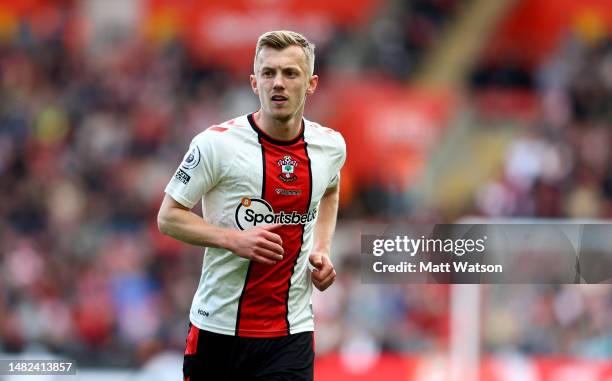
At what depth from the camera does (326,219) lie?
565 centimetres

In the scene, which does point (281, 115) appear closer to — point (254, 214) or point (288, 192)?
point (288, 192)

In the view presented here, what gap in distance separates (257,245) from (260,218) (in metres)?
0.29

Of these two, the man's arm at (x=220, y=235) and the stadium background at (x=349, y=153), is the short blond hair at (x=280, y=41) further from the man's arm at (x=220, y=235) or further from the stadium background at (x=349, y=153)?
the stadium background at (x=349, y=153)

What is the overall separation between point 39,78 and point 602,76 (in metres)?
8.01

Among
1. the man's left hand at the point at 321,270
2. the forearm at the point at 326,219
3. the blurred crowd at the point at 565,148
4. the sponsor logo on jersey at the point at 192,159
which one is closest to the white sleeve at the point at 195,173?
the sponsor logo on jersey at the point at 192,159

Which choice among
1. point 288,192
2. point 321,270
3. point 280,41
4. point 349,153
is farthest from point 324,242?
point 349,153

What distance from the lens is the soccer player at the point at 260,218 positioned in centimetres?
504

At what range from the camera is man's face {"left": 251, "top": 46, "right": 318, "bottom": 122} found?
5043mm

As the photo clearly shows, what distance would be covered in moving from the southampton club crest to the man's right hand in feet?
1.08

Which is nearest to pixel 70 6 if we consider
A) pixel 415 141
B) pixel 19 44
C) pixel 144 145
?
pixel 19 44

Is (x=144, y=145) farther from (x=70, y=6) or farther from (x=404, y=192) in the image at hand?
(x=70, y=6)

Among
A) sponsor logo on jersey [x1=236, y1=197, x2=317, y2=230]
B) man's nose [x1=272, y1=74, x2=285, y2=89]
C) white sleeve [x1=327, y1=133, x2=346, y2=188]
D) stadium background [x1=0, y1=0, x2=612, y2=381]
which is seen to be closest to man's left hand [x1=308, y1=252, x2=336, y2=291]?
sponsor logo on jersey [x1=236, y1=197, x2=317, y2=230]

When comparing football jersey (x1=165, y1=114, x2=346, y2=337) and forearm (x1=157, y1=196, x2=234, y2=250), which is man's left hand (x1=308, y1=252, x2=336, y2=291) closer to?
football jersey (x1=165, y1=114, x2=346, y2=337)

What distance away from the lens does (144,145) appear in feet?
52.0
